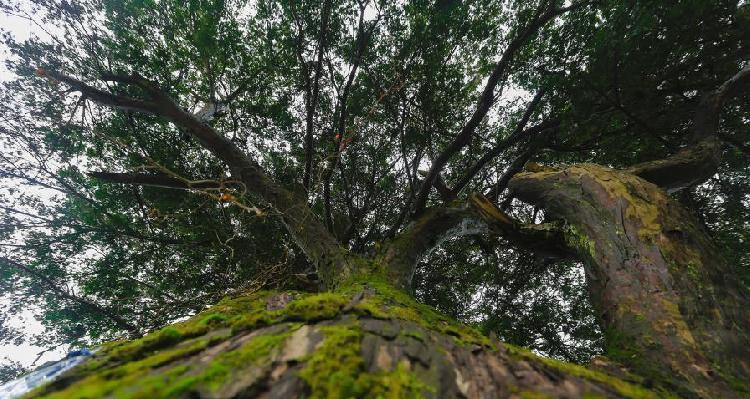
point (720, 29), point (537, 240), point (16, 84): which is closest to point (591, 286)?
point (537, 240)

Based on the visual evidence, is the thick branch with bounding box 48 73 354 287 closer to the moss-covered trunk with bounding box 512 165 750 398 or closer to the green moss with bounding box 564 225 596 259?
the green moss with bounding box 564 225 596 259

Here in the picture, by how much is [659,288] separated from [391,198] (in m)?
5.48

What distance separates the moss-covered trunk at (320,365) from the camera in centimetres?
81

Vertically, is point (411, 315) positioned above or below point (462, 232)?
below

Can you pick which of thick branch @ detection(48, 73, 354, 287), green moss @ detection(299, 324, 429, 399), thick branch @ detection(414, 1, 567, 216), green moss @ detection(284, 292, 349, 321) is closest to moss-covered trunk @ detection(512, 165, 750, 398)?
green moss @ detection(299, 324, 429, 399)

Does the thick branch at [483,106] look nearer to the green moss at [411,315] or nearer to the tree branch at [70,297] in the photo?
the green moss at [411,315]

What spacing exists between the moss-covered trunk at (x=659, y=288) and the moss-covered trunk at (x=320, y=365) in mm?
469

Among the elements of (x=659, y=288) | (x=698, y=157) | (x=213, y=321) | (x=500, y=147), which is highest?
(x=500, y=147)

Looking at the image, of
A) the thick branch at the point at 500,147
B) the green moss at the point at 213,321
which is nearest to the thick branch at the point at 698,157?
the thick branch at the point at 500,147

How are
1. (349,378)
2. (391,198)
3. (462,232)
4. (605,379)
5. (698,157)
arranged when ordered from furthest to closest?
(391,198) → (462,232) → (698,157) → (605,379) → (349,378)

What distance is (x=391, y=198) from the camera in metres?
7.07

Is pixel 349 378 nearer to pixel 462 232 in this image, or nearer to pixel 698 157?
pixel 698 157

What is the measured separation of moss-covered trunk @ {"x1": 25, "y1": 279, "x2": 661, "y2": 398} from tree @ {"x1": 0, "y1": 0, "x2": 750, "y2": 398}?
0.01 metres

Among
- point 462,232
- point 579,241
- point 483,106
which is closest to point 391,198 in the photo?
point 462,232
